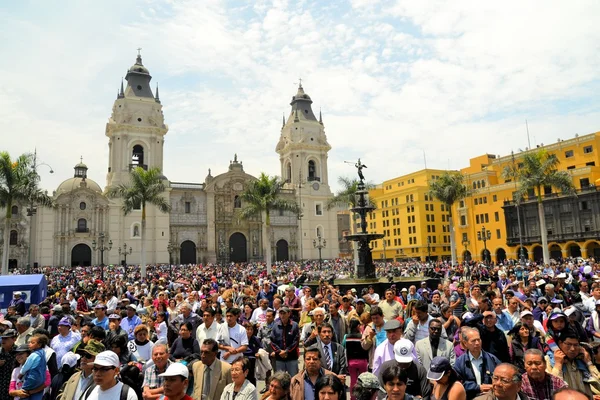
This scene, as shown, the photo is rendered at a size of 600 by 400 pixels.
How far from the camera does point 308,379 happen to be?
460cm

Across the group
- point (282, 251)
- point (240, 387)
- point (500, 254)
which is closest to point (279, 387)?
point (240, 387)

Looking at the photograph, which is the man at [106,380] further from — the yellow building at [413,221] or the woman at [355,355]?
the yellow building at [413,221]

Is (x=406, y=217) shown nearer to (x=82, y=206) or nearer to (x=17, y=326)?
(x=82, y=206)

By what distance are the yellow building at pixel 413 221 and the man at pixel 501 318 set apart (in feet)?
177

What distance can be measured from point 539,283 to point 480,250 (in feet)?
150

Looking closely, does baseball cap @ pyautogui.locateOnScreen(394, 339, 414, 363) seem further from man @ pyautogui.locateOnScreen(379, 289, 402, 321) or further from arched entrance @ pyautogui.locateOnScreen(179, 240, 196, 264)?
arched entrance @ pyautogui.locateOnScreen(179, 240, 196, 264)

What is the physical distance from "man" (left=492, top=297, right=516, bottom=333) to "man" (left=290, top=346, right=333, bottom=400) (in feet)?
12.7

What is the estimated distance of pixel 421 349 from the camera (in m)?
5.66

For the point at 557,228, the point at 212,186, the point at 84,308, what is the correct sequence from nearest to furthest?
1. the point at 84,308
2. the point at 557,228
3. the point at 212,186

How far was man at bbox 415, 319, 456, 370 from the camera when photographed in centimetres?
557

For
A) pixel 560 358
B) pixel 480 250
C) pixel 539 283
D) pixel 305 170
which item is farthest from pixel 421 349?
pixel 305 170

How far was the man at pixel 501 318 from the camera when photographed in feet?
23.6

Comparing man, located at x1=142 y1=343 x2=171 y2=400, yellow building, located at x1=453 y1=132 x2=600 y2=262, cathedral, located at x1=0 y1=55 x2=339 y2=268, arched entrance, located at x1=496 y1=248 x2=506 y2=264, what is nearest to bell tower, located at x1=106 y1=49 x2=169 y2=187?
cathedral, located at x1=0 y1=55 x2=339 y2=268

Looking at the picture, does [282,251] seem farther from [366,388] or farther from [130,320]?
[366,388]
